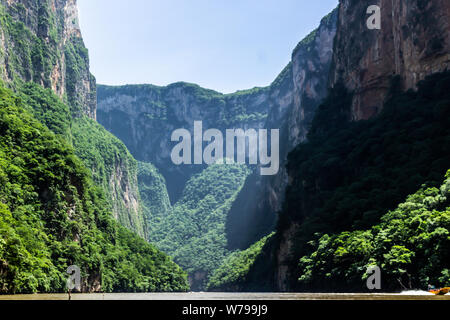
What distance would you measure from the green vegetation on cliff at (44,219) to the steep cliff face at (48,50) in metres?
32.6

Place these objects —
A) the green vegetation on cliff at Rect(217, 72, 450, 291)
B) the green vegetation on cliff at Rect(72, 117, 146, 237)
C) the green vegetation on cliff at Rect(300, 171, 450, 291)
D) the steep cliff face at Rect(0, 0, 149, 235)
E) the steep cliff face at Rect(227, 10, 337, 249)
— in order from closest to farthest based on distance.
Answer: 1. the green vegetation on cliff at Rect(300, 171, 450, 291)
2. the green vegetation on cliff at Rect(217, 72, 450, 291)
3. the steep cliff face at Rect(0, 0, 149, 235)
4. the steep cliff face at Rect(227, 10, 337, 249)
5. the green vegetation on cliff at Rect(72, 117, 146, 237)

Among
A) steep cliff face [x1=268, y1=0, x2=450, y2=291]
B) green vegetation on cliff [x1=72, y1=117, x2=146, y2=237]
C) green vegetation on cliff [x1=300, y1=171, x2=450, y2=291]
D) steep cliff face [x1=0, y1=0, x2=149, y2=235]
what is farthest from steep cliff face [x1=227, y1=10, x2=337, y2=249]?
green vegetation on cliff [x1=300, y1=171, x2=450, y2=291]

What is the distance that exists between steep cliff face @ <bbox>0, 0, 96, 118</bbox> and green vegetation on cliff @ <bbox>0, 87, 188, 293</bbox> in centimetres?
3258

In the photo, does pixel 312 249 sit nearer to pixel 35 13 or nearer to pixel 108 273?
pixel 108 273

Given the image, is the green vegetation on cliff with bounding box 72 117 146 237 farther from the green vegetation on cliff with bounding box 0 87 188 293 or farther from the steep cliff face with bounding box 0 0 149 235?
the green vegetation on cliff with bounding box 0 87 188 293

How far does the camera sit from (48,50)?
465 feet

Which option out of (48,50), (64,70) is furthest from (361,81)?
(64,70)

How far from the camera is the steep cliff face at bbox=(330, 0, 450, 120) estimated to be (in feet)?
231

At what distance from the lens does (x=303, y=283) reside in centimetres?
6331

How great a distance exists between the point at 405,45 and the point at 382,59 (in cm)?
802

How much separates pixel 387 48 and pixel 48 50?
316 feet

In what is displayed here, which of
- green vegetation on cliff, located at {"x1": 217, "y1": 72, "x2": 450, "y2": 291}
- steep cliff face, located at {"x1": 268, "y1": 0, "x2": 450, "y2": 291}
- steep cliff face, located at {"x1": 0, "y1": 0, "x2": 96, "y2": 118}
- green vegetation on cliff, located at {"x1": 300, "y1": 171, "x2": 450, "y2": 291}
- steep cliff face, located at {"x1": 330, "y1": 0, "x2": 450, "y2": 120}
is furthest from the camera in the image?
steep cliff face, located at {"x1": 0, "y1": 0, "x2": 96, "y2": 118}

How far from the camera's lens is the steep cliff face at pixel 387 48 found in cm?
7038

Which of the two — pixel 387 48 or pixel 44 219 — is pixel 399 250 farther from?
pixel 387 48
